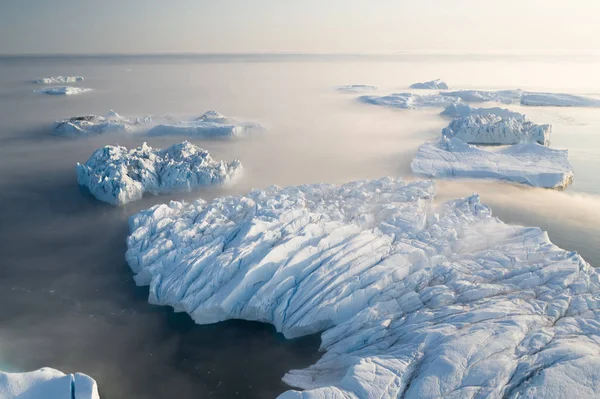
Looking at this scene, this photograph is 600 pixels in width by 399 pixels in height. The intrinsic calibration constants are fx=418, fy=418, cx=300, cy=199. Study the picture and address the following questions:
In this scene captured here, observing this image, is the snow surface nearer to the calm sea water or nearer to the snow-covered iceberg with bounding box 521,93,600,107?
the calm sea water

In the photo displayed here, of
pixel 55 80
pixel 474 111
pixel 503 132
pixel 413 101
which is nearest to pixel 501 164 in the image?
pixel 503 132

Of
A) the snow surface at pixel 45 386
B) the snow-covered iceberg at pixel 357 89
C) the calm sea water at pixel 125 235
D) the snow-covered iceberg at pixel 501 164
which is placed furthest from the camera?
the snow-covered iceberg at pixel 357 89

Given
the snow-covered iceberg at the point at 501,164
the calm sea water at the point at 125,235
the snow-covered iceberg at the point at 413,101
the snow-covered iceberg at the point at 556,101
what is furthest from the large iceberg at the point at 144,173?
the snow-covered iceberg at the point at 556,101

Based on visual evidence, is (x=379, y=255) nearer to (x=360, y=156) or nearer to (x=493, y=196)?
(x=493, y=196)

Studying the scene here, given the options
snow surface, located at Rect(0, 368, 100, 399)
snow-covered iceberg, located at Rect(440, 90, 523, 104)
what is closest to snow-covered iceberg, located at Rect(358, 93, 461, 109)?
snow-covered iceberg, located at Rect(440, 90, 523, 104)

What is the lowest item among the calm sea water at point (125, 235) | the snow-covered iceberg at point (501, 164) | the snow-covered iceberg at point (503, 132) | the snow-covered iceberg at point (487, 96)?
the calm sea water at point (125, 235)

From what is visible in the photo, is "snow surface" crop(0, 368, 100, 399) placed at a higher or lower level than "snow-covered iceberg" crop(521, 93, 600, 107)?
lower

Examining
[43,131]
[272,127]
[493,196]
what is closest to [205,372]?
[493,196]

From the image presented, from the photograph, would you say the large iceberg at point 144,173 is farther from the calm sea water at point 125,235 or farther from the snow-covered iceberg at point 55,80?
the snow-covered iceberg at point 55,80
